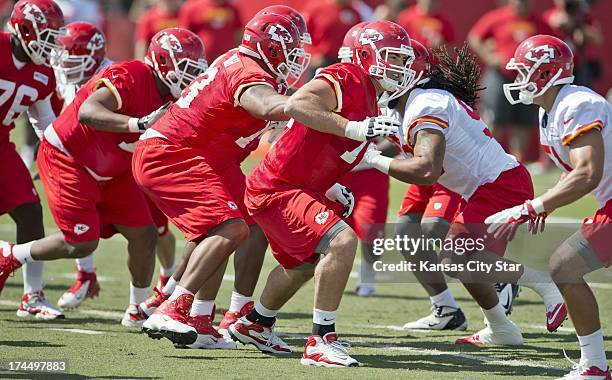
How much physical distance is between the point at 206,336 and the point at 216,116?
1.26 meters

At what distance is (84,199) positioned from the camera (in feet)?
23.8

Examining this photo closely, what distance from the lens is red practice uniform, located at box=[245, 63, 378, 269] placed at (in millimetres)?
5969

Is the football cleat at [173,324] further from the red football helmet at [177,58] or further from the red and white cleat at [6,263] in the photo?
the red football helmet at [177,58]

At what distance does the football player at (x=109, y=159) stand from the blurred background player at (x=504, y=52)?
8599 mm

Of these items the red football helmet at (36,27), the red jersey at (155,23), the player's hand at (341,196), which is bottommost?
the player's hand at (341,196)

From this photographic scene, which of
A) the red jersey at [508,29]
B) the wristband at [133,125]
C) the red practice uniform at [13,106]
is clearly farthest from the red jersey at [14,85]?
the red jersey at [508,29]

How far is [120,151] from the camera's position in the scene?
287 inches

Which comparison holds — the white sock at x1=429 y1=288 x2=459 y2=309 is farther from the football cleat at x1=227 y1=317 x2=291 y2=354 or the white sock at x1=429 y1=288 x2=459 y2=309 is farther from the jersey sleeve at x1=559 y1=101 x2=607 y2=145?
the jersey sleeve at x1=559 y1=101 x2=607 y2=145

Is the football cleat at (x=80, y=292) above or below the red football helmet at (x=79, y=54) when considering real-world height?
below

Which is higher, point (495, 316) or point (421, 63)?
point (421, 63)

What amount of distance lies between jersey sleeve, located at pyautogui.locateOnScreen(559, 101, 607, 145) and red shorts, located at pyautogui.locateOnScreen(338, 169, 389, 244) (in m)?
3.32

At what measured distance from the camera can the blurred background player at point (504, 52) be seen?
15.2 meters

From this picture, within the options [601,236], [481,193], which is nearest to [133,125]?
[481,193]

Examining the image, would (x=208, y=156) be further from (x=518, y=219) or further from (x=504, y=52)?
(x=504, y=52)
